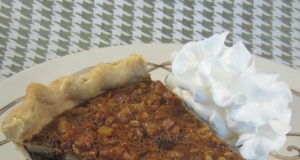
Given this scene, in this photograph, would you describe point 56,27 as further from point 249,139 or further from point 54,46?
point 249,139

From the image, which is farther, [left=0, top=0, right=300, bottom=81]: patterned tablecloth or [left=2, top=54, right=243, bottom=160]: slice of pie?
[left=0, top=0, right=300, bottom=81]: patterned tablecloth

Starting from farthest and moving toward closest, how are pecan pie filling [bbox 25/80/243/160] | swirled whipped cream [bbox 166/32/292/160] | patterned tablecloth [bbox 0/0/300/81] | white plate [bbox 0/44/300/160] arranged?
patterned tablecloth [bbox 0/0/300/81], white plate [bbox 0/44/300/160], swirled whipped cream [bbox 166/32/292/160], pecan pie filling [bbox 25/80/243/160]

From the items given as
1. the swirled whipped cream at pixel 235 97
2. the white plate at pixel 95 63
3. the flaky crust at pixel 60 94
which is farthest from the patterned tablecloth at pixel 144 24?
the swirled whipped cream at pixel 235 97

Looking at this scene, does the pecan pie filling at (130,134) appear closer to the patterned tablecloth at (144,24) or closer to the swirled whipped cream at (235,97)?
the swirled whipped cream at (235,97)

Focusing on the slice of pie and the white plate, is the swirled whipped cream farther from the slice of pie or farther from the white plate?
the white plate

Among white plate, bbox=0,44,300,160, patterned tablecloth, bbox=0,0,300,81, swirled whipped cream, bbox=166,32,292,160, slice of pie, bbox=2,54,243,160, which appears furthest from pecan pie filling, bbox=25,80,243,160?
patterned tablecloth, bbox=0,0,300,81

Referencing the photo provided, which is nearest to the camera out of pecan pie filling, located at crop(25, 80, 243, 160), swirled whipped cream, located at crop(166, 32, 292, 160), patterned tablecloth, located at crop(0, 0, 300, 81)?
pecan pie filling, located at crop(25, 80, 243, 160)

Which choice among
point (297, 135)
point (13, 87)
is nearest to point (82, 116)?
point (13, 87)

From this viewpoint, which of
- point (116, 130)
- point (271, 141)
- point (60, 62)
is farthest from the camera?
point (60, 62)
